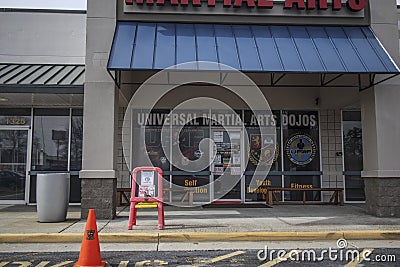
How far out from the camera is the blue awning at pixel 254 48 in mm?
9523

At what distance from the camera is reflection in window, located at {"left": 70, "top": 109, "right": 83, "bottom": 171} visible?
13500 millimetres

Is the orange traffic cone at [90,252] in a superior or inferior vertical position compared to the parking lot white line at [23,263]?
superior

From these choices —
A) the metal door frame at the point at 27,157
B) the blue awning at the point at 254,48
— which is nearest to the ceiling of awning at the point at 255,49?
the blue awning at the point at 254,48

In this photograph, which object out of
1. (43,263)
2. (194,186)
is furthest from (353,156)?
(43,263)

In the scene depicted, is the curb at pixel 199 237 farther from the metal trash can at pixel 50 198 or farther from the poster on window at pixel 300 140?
the poster on window at pixel 300 140

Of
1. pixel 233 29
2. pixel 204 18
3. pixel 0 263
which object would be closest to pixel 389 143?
pixel 233 29

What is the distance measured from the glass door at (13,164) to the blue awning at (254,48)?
5780 millimetres

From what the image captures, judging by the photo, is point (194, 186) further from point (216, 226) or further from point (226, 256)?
point (226, 256)

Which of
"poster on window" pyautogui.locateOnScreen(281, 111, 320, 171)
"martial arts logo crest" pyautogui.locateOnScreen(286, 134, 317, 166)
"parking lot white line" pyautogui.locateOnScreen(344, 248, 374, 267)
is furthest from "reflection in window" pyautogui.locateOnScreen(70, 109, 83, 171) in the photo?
"parking lot white line" pyautogui.locateOnScreen(344, 248, 374, 267)

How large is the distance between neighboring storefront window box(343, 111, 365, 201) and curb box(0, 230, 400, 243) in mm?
6071

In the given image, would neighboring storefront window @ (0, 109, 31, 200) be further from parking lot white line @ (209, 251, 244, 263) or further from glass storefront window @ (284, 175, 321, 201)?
parking lot white line @ (209, 251, 244, 263)

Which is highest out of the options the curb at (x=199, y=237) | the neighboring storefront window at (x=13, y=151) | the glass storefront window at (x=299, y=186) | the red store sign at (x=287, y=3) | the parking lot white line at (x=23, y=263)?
the red store sign at (x=287, y=3)

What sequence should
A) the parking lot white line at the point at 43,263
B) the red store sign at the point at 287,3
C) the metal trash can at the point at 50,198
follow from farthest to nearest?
the red store sign at the point at 287,3
the metal trash can at the point at 50,198
the parking lot white line at the point at 43,263

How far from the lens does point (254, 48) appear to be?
399 inches
